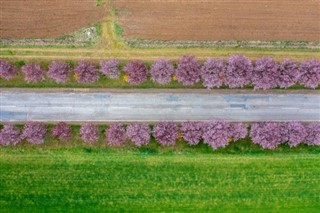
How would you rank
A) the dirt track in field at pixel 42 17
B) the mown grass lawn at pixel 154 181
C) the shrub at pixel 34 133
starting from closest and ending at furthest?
the shrub at pixel 34 133 → the mown grass lawn at pixel 154 181 → the dirt track in field at pixel 42 17

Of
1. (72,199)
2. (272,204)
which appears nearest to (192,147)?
(272,204)

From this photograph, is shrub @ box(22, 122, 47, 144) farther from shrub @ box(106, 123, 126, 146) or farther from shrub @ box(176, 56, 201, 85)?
shrub @ box(176, 56, 201, 85)

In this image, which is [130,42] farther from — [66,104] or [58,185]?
[58,185]

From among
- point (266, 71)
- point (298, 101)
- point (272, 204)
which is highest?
point (266, 71)

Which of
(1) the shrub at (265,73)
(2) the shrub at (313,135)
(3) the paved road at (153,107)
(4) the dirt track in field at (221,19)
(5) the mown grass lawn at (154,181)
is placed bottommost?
(5) the mown grass lawn at (154,181)

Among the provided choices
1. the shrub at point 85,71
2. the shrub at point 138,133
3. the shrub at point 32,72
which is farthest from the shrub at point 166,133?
the shrub at point 32,72

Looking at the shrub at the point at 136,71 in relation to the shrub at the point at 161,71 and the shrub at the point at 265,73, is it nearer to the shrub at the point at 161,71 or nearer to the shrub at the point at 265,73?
the shrub at the point at 161,71
